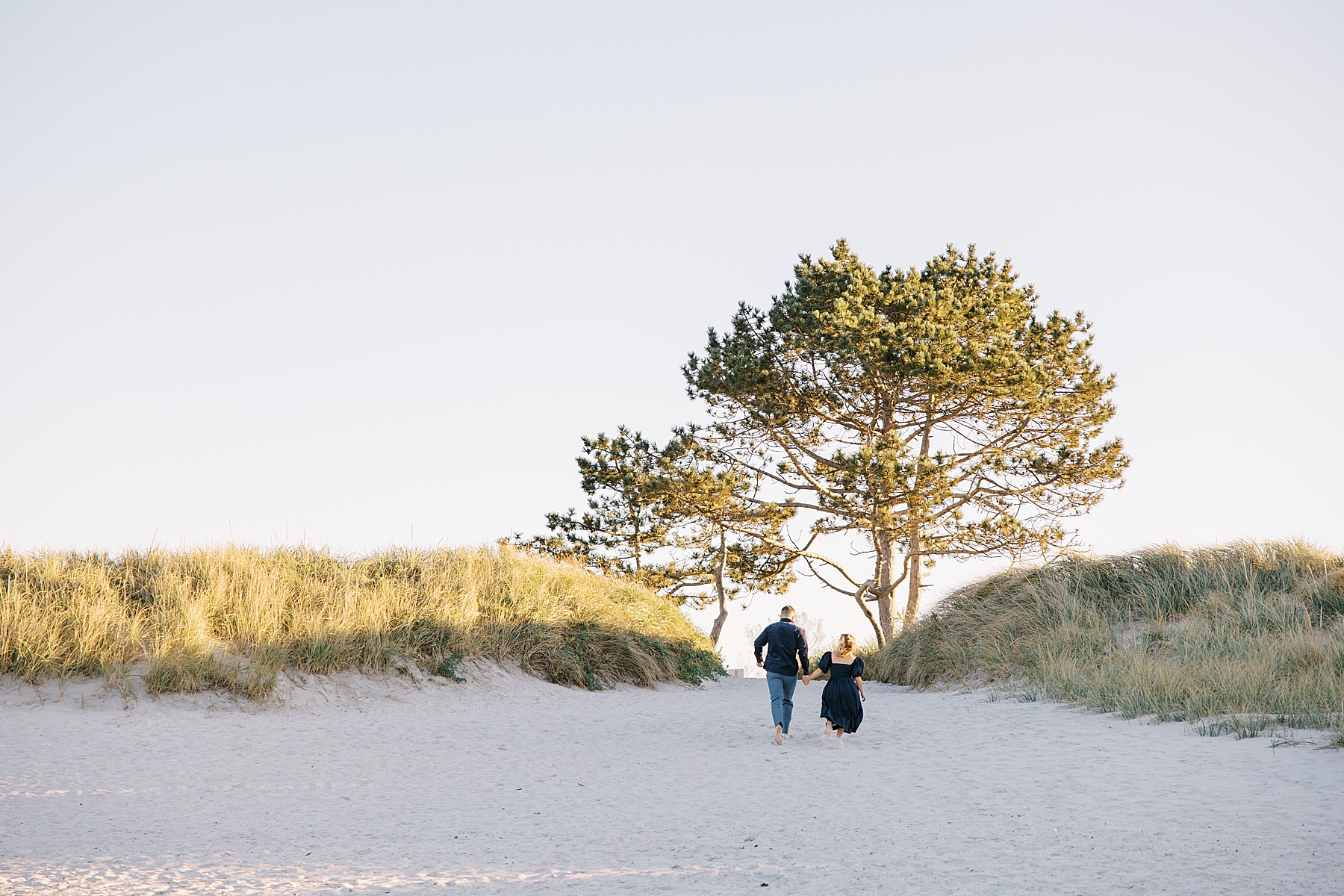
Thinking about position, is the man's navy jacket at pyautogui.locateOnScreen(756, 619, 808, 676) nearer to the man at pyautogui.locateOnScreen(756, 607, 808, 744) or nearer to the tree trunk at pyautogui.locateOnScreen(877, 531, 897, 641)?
the man at pyautogui.locateOnScreen(756, 607, 808, 744)

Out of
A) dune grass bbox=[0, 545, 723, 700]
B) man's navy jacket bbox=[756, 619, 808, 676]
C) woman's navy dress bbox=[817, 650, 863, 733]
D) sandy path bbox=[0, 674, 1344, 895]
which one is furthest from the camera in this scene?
dune grass bbox=[0, 545, 723, 700]

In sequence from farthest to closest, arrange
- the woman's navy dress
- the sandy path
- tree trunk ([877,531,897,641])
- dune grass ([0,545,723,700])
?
tree trunk ([877,531,897,641]) < dune grass ([0,545,723,700]) < the woman's navy dress < the sandy path

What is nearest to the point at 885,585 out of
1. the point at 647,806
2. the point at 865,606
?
the point at 865,606

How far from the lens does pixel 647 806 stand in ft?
22.6

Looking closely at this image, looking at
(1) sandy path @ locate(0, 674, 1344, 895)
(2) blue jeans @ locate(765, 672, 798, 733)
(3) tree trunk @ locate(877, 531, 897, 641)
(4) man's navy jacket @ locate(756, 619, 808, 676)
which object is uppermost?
(3) tree trunk @ locate(877, 531, 897, 641)

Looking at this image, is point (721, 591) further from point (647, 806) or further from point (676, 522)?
point (647, 806)

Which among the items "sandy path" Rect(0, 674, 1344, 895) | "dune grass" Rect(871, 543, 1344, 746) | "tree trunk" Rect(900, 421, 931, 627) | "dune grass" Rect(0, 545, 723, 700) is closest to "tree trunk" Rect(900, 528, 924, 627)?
"tree trunk" Rect(900, 421, 931, 627)

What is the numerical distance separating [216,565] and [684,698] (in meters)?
7.32

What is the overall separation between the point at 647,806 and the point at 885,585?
19.4 m

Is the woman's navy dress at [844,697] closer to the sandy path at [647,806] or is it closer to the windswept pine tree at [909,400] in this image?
the sandy path at [647,806]

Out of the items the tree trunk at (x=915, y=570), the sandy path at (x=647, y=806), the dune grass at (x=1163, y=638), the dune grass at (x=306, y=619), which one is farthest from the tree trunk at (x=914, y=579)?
the sandy path at (x=647, y=806)

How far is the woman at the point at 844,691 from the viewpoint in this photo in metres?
9.85

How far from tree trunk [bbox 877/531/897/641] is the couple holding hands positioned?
1533cm

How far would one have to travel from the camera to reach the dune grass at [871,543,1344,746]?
9852 mm
